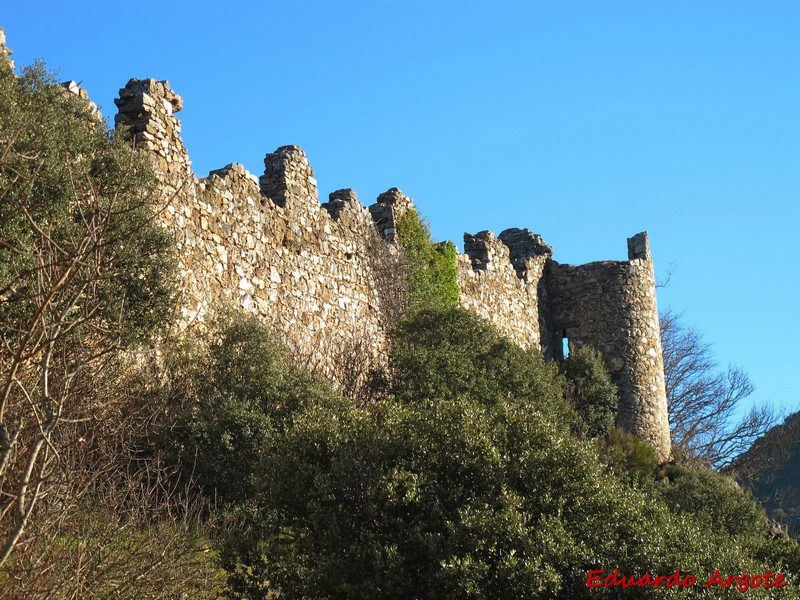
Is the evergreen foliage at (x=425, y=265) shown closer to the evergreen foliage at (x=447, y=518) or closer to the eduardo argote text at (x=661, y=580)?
the evergreen foliage at (x=447, y=518)

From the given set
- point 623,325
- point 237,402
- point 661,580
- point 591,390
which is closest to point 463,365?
point 237,402

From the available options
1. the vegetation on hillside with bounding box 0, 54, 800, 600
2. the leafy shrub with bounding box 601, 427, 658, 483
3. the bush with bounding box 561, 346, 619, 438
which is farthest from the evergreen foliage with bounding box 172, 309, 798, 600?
the bush with bounding box 561, 346, 619, 438

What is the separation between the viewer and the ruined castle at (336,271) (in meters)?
14.1

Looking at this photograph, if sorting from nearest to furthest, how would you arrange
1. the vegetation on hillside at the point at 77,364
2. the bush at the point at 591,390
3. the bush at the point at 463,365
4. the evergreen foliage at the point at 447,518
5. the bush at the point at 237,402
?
the vegetation on hillside at the point at 77,364 → the evergreen foliage at the point at 447,518 → the bush at the point at 237,402 → the bush at the point at 463,365 → the bush at the point at 591,390

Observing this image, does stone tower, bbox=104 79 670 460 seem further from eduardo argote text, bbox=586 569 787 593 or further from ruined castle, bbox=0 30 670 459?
eduardo argote text, bbox=586 569 787 593

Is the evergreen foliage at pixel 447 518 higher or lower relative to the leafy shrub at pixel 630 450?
lower

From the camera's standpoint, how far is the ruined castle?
46.2ft

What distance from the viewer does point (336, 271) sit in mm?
17859

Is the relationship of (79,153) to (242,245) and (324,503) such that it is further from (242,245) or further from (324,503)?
(324,503)

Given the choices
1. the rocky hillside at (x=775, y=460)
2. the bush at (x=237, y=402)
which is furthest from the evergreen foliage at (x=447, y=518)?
the rocky hillside at (x=775, y=460)

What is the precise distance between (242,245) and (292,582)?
7.57 meters

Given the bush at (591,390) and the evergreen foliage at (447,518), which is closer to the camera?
the evergreen foliage at (447,518)

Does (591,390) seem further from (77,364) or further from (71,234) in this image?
(77,364)

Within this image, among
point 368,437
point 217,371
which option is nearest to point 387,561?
point 368,437
